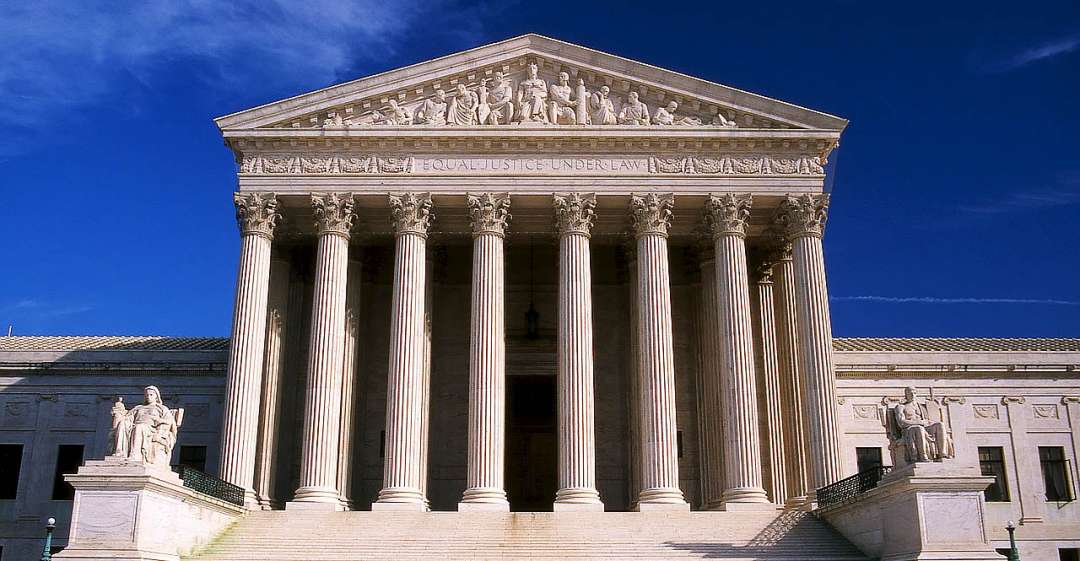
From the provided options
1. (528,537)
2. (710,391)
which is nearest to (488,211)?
(710,391)

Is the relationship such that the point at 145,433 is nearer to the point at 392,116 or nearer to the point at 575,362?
the point at 575,362

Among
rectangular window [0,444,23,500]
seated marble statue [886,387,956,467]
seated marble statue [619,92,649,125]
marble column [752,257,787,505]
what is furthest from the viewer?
rectangular window [0,444,23,500]

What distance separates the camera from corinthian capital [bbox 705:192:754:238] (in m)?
36.7

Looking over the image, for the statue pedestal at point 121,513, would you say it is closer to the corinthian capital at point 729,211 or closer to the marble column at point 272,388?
the marble column at point 272,388

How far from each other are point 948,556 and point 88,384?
3481cm

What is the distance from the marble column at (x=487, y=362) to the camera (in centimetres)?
3388

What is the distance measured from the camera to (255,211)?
3647 centimetres

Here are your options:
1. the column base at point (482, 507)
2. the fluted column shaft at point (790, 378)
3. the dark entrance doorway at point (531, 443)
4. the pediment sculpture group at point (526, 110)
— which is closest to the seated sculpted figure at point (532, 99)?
the pediment sculpture group at point (526, 110)

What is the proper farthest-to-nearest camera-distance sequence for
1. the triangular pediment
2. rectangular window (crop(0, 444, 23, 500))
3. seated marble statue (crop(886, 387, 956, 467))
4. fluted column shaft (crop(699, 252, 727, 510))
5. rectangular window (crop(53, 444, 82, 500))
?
rectangular window (crop(0, 444, 23, 500)) → rectangular window (crop(53, 444, 82, 500)) → fluted column shaft (crop(699, 252, 727, 510)) → the triangular pediment → seated marble statue (crop(886, 387, 956, 467))

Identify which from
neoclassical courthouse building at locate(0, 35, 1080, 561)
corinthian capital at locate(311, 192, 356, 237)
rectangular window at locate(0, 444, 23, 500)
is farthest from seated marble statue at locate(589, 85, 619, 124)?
rectangular window at locate(0, 444, 23, 500)

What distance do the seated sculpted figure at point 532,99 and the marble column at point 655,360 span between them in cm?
465

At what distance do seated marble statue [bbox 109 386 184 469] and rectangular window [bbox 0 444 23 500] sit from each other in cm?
1821

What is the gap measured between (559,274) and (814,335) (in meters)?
9.19

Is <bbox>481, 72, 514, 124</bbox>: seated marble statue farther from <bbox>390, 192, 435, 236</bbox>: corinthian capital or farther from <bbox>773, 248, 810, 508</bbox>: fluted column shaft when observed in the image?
<bbox>773, 248, 810, 508</bbox>: fluted column shaft
